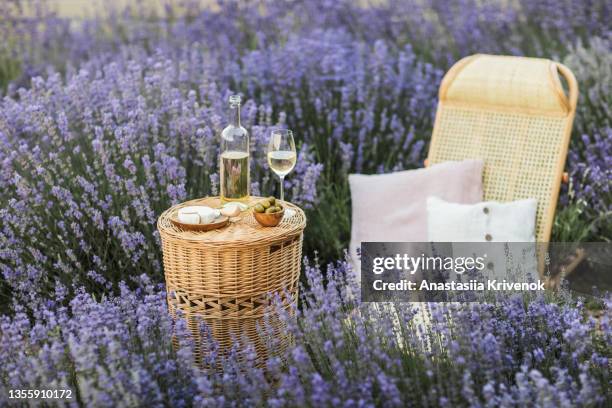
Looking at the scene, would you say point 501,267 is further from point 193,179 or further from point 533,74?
point 193,179

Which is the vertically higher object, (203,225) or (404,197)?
(203,225)

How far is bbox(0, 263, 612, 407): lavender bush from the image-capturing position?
2.14 metres

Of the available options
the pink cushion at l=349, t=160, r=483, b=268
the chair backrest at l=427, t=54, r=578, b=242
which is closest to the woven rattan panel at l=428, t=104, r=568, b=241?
the chair backrest at l=427, t=54, r=578, b=242

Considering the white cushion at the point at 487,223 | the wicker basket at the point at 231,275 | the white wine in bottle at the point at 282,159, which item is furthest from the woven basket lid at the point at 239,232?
the white cushion at the point at 487,223

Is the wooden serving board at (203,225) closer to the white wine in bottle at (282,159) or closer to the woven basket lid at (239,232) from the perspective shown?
the woven basket lid at (239,232)

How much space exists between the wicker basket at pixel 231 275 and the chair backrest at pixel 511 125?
50.9 inches

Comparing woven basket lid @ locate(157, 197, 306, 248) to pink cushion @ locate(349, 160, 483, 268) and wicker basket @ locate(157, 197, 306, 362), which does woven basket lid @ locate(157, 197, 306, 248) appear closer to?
wicker basket @ locate(157, 197, 306, 362)

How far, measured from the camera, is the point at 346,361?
2.29 m

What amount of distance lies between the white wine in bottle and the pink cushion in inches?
34.0

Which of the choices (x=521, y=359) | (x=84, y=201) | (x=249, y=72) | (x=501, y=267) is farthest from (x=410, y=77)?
(x=521, y=359)

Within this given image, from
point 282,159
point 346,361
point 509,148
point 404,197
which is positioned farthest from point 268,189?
point 346,361

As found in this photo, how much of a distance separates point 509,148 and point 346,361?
1.90 meters

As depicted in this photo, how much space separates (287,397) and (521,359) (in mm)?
747

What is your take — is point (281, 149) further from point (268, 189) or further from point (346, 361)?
point (346, 361)
